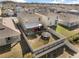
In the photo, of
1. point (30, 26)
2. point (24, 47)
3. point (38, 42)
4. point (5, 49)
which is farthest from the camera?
point (30, 26)

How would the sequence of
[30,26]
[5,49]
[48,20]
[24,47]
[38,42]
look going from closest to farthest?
[5,49], [24,47], [38,42], [30,26], [48,20]

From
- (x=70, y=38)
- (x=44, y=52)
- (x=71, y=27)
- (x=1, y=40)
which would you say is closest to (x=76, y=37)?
(x=70, y=38)

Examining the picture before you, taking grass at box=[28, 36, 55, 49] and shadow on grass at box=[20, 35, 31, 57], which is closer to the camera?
shadow on grass at box=[20, 35, 31, 57]

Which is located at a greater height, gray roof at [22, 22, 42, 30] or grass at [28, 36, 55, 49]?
gray roof at [22, 22, 42, 30]

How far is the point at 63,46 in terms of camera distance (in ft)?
41.3

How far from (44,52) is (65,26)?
10.3 metres

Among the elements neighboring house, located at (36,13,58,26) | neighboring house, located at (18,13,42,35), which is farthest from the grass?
neighboring house, located at (36,13,58,26)

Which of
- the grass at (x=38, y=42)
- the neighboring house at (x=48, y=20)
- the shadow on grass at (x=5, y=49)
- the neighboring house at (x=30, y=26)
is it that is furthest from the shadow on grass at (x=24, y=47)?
A: the neighboring house at (x=48, y=20)

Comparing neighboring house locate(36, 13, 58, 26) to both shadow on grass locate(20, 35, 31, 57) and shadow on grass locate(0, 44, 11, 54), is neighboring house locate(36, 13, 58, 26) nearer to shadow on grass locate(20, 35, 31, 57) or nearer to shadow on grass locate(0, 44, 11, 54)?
shadow on grass locate(20, 35, 31, 57)

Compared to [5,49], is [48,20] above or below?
above

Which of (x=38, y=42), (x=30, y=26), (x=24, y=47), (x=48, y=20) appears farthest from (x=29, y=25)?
(x=24, y=47)

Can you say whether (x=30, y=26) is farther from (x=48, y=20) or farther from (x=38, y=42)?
(x=48, y=20)

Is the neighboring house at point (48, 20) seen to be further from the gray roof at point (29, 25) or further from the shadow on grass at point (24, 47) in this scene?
the shadow on grass at point (24, 47)

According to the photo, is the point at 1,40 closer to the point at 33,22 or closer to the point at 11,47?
the point at 11,47
